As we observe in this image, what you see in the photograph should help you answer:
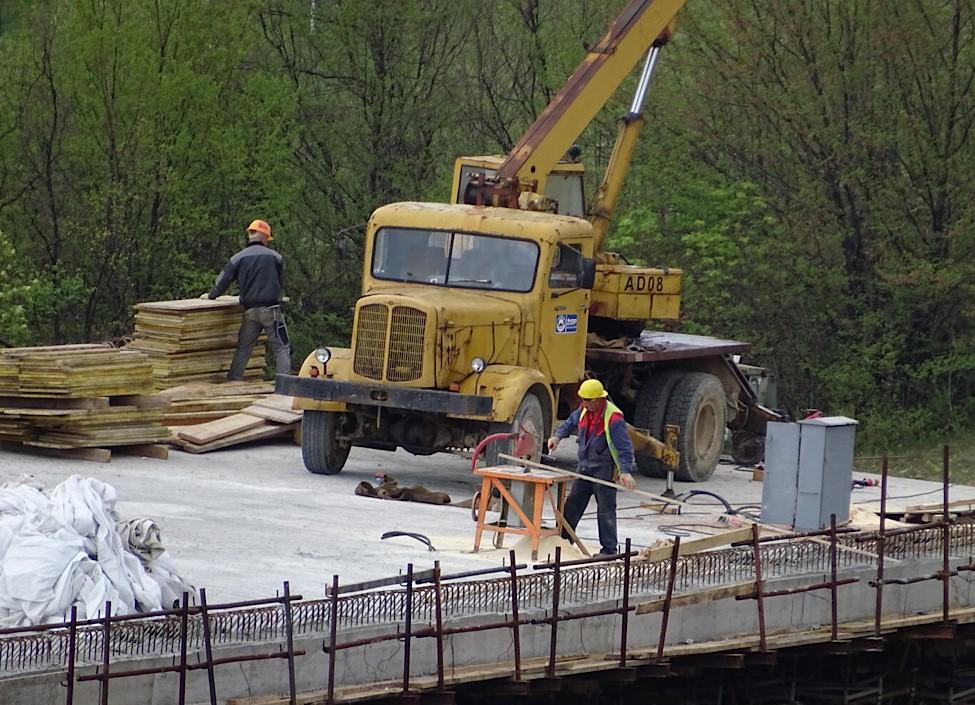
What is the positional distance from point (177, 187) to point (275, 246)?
247 centimetres

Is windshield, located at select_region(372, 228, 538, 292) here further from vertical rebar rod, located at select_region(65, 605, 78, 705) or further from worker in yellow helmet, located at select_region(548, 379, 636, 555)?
vertical rebar rod, located at select_region(65, 605, 78, 705)

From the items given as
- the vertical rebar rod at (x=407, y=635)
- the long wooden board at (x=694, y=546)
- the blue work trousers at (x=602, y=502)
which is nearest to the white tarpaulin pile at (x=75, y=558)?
the vertical rebar rod at (x=407, y=635)

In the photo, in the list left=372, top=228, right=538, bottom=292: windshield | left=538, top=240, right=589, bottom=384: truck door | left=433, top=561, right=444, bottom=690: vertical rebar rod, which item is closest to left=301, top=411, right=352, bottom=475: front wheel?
left=372, top=228, right=538, bottom=292: windshield

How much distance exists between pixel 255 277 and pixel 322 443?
12.8 feet

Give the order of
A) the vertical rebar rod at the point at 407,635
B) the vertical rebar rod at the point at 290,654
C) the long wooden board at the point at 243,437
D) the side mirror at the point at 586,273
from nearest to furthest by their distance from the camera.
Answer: the vertical rebar rod at the point at 290,654 → the vertical rebar rod at the point at 407,635 → the side mirror at the point at 586,273 → the long wooden board at the point at 243,437

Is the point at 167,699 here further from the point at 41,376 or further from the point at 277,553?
the point at 41,376

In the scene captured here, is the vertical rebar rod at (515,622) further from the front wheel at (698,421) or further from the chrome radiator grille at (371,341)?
the front wheel at (698,421)

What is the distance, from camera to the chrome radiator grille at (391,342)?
18.6m

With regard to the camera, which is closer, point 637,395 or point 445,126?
point 637,395

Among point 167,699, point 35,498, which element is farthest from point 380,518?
point 167,699

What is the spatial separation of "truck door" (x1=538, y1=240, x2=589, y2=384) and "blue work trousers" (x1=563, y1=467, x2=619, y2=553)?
3.64 m

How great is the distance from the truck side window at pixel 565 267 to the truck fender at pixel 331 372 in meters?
2.17

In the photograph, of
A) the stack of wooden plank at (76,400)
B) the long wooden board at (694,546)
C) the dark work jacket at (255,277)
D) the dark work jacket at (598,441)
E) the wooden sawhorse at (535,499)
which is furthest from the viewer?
the dark work jacket at (255,277)

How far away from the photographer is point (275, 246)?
3178 cm
